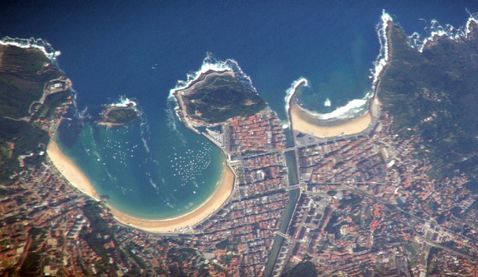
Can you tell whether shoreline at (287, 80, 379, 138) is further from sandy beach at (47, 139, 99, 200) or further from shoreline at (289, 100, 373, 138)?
sandy beach at (47, 139, 99, 200)

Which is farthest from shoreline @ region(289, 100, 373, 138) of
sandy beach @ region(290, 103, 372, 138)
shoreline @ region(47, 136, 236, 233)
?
shoreline @ region(47, 136, 236, 233)

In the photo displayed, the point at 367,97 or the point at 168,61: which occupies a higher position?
the point at 168,61

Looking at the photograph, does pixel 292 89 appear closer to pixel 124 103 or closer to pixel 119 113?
pixel 124 103

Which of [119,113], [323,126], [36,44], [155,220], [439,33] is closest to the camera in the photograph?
[36,44]

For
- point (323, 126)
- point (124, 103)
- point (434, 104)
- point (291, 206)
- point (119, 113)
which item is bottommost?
point (291, 206)

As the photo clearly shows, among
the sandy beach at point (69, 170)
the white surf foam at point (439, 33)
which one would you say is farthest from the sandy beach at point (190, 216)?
the white surf foam at point (439, 33)

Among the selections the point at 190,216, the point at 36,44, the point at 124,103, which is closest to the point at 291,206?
the point at 190,216

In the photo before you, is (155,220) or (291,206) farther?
(291,206)
